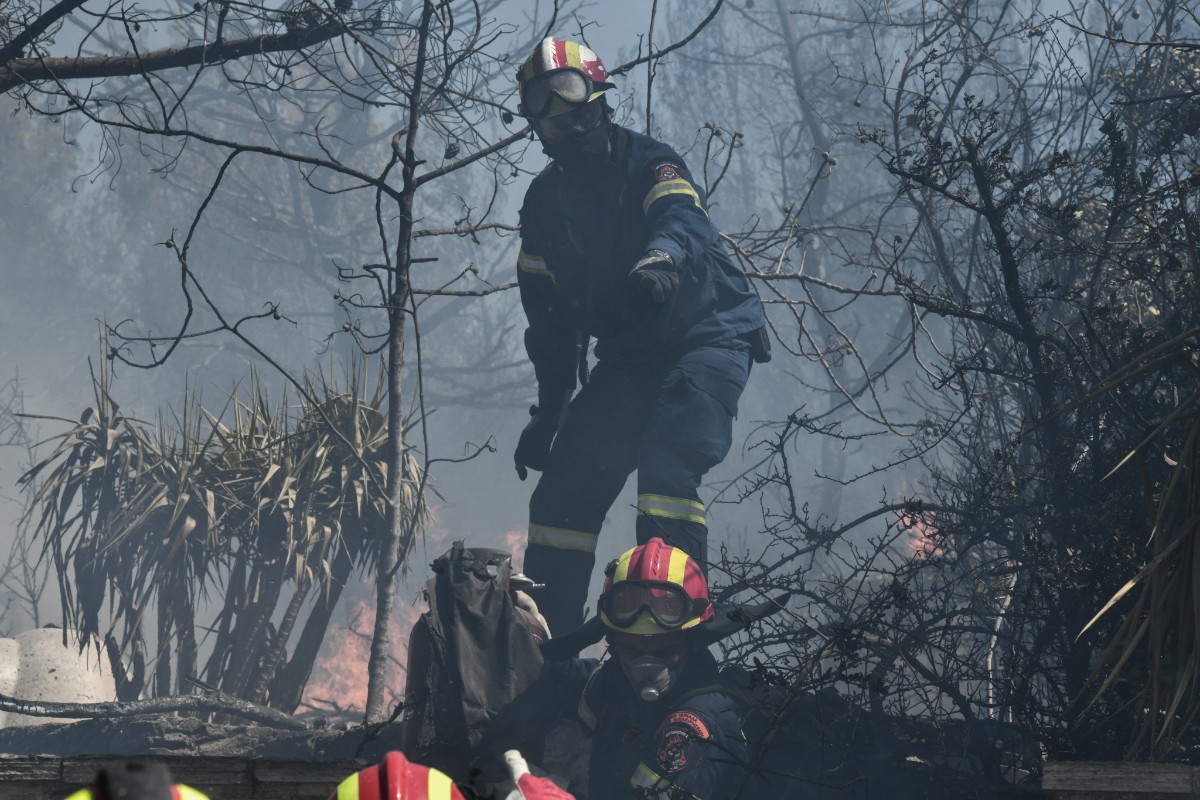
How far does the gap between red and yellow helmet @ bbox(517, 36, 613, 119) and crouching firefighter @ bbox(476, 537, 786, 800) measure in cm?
213

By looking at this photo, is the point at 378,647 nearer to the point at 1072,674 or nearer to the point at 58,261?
the point at 1072,674

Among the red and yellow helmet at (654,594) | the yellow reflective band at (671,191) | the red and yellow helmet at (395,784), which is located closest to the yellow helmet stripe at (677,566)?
the red and yellow helmet at (654,594)

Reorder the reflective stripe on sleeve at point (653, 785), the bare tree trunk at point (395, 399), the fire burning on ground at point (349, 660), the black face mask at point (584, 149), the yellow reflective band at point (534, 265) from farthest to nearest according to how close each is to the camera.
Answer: the fire burning on ground at point (349, 660) → the yellow reflective band at point (534, 265) → the bare tree trunk at point (395, 399) → the black face mask at point (584, 149) → the reflective stripe on sleeve at point (653, 785)

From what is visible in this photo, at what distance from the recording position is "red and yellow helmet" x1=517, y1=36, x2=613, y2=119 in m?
5.20

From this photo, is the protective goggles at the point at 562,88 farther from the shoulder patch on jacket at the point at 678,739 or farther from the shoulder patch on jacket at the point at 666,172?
the shoulder patch on jacket at the point at 678,739

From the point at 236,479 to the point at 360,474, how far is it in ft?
2.23

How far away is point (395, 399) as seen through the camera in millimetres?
5727

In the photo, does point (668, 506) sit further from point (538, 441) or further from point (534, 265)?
point (534, 265)

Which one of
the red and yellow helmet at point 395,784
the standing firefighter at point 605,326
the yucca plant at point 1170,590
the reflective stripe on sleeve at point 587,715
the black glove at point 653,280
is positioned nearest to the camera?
the red and yellow helmet at point 395,784

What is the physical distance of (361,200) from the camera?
2502 cm

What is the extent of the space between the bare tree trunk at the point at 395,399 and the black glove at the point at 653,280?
1.27 meters

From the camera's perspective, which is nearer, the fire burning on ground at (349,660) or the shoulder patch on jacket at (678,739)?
the shoulder patch on jacket at (678,739)

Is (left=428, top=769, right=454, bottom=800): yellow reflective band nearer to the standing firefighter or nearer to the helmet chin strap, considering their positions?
the helmet chin strap

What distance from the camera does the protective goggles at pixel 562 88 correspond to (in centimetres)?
Answer: 519
